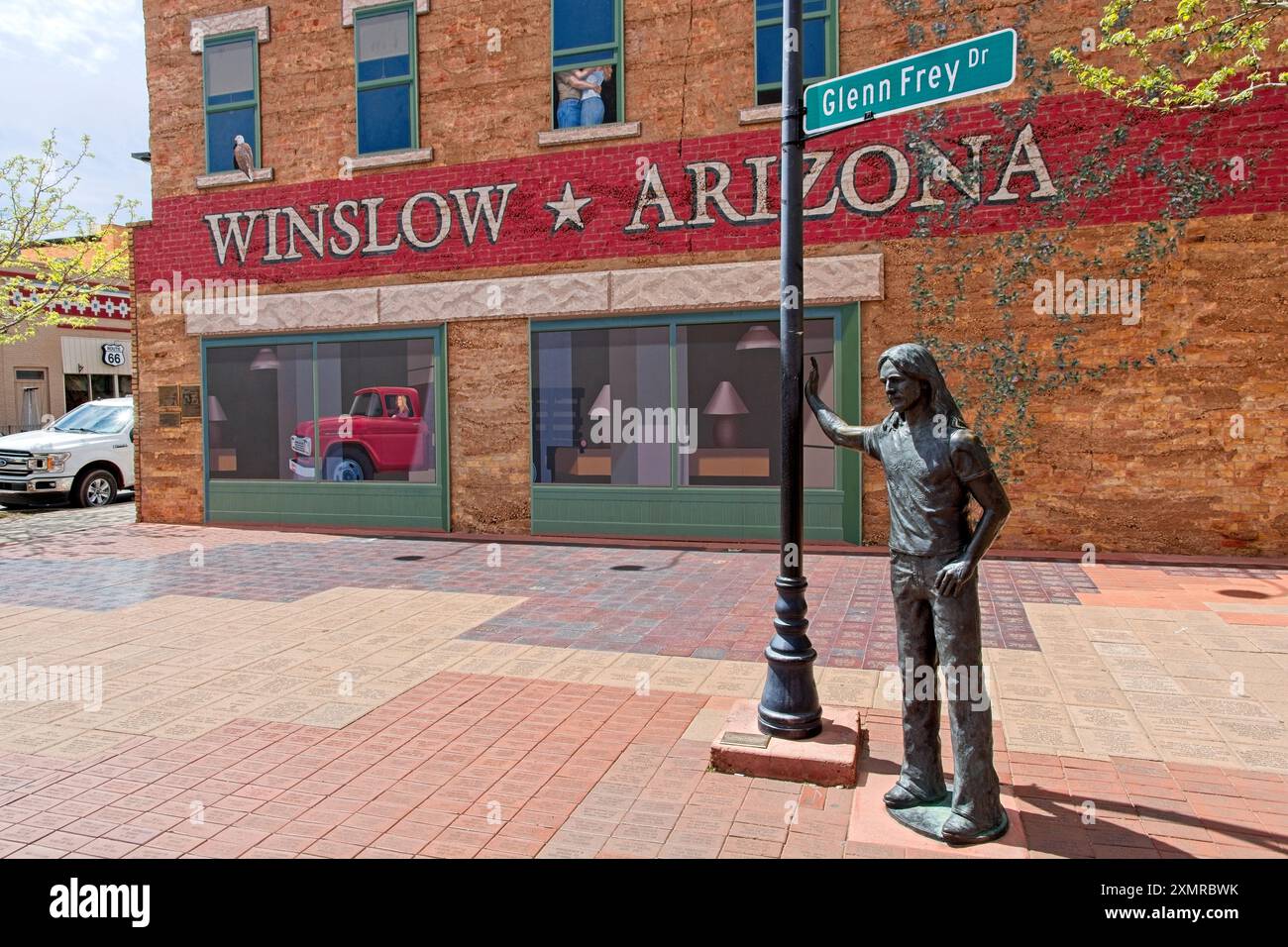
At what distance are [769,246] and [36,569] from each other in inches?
359

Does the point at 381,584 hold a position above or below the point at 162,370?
below

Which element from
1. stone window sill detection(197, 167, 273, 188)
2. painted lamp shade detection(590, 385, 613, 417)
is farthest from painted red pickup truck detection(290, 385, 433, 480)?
stone window sill detection(197, 167, 273, 188)

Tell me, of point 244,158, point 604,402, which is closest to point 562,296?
point 604,402

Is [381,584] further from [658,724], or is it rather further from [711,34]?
[711,34]

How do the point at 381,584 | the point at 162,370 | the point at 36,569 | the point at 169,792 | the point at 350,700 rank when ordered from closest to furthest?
the point at 169,792 → the point at 350,700 → the point at 381,584 → the point at 36,569 → the point at 162,370

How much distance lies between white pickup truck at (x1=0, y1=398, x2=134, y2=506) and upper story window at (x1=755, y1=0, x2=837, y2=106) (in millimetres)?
12238

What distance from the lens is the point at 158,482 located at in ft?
47.4

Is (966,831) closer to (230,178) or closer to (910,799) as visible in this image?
(910,799)

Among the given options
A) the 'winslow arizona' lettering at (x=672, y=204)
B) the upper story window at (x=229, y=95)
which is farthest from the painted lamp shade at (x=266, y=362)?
the upper story window at (x=229, y=95)

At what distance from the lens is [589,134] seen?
11.7 meters

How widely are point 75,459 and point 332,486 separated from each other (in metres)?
6.67

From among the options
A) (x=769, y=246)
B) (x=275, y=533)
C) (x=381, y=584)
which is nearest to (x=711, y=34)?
(x=769, y=246)

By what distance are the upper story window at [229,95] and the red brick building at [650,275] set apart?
46 mm

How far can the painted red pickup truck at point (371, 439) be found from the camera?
42.4 feet
